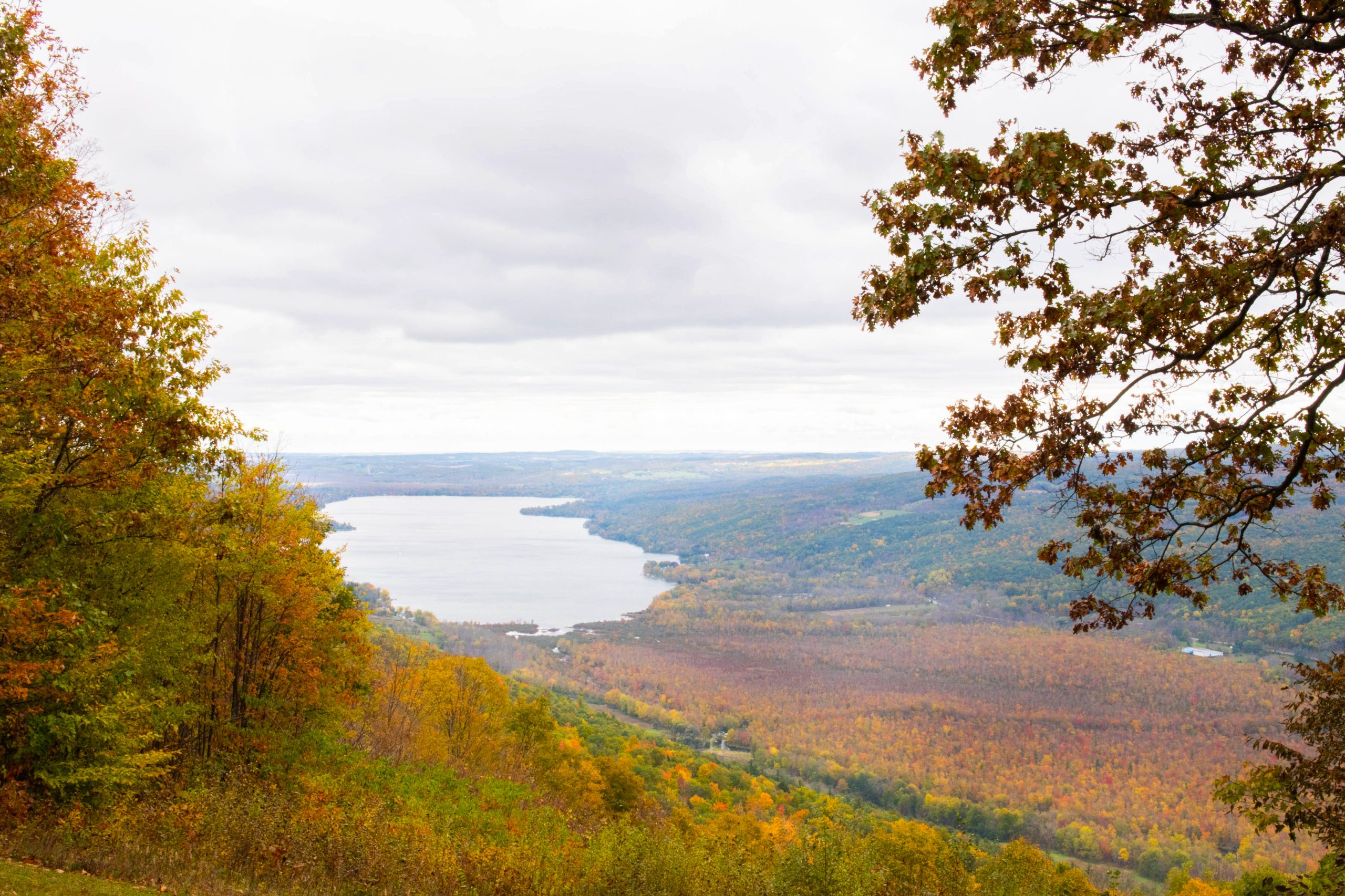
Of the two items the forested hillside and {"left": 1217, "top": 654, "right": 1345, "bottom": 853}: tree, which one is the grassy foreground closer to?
the forested hillside

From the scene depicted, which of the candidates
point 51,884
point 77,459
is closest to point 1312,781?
point 51,884

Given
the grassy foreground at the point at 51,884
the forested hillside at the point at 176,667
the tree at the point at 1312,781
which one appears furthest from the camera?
the forested hillside at the point at 176,667

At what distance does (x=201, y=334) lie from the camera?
1206cm

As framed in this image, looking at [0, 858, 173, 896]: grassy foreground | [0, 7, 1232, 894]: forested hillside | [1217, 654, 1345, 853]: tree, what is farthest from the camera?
[0, 7, 1232, 894]: forested hillside

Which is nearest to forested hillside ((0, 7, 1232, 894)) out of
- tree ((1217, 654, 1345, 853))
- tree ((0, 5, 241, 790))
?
tree ((0, 5, 241, 790))

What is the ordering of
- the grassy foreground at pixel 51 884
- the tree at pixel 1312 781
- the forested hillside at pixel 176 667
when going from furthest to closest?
the forested hillside at pixel 176 667, the tree at pixel 1312 781, the grassy foreground at pixel 51 884

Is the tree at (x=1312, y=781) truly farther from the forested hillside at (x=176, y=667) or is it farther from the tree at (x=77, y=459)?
the tree at (x=77, y=459)

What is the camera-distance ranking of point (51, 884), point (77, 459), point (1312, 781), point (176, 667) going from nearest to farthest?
point (51, 884) → point (1312, 781) → point (77, 459) → point (176, 667)

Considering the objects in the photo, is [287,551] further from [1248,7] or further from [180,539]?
[1248,7]

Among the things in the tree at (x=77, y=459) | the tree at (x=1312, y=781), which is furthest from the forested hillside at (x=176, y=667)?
the tree at (x=1312, y=781)

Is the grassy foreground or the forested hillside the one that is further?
the forested hillside

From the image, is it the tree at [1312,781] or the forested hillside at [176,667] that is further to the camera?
the forested hillside at [176,667]

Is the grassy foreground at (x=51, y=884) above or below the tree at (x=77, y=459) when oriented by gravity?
below

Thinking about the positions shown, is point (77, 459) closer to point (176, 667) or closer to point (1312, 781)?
point (176, 667)
